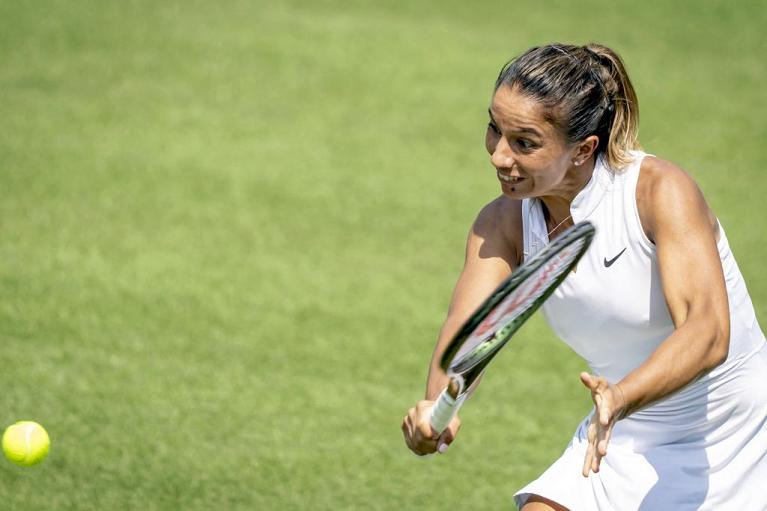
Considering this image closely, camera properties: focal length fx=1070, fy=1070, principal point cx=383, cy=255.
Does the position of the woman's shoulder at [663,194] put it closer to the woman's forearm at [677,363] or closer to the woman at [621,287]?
the woman at [621,287]

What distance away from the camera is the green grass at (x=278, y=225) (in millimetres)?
5535

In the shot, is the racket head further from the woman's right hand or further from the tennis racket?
the woman's right hand

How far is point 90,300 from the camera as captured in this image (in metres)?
7.03

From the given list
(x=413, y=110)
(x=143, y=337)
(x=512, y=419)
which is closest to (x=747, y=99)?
(x=413, y=110)

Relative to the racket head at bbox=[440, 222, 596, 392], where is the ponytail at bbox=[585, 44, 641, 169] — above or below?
above

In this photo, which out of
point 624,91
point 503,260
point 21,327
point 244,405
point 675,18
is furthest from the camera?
point 675,18

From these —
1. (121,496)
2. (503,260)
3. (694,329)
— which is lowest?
(121,496)

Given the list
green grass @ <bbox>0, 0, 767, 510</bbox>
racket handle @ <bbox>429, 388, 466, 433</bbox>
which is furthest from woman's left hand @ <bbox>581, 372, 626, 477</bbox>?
green grass @ <bbox>0, 0, 767, 510</bbox>

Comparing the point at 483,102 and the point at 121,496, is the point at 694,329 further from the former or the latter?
the point at 483,102

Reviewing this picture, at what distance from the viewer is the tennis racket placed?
270 cm

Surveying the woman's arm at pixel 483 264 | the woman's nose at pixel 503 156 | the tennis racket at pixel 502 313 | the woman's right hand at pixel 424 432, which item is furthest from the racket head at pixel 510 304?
the woman's nose at pixel 503 156

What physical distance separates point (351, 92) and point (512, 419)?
536 cm

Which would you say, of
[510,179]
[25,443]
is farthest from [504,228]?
[25,443]

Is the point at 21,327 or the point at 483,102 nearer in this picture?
the point at 21,327
